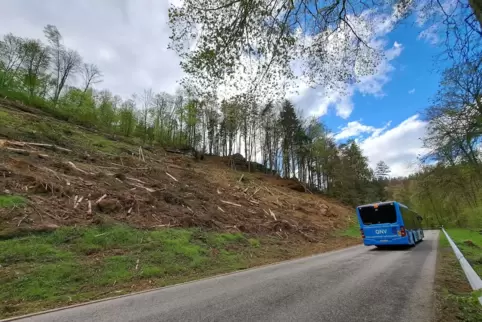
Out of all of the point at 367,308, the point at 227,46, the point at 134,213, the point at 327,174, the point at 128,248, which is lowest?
the point at 367,308

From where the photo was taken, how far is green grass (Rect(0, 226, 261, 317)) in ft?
22.5

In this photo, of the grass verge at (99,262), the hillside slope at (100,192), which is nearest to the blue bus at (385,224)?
the hillside slope at (100,192)

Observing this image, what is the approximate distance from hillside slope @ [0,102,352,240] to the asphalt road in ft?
17.7

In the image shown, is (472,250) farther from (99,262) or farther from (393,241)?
(99,262)

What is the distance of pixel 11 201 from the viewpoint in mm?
9828

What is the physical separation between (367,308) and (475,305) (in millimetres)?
1784

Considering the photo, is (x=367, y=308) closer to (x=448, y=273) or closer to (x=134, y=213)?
(x=448, y=273)

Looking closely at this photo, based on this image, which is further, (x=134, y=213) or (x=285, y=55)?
(x=134, y=213)

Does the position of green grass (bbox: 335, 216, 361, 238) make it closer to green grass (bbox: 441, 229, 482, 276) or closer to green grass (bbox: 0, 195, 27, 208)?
green grass (bbox: 441, 229, 482, 276)

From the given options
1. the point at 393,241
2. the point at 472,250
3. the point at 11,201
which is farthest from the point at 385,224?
the point at 11,201

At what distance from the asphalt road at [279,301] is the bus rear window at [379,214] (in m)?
9.75

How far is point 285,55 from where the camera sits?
8414mm

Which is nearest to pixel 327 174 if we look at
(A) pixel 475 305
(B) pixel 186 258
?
(B) pixel 186 258

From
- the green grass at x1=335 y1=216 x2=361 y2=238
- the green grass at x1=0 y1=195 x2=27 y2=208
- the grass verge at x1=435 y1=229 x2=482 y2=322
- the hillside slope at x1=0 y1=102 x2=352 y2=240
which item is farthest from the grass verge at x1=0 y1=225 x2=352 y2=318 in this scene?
the green grass at x1=335 y1=216 x2=361 y2=238
